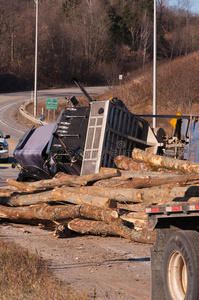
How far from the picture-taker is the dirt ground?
6.97 metres

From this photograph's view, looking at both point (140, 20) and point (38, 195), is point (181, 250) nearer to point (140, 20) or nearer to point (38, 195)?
point (38, 195)

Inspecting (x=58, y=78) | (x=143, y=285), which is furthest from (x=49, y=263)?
(x=58, y=78)

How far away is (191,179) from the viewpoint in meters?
11.4

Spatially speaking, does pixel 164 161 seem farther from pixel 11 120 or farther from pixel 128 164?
pixel 11 120

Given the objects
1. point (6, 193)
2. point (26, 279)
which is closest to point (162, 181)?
point (6, 193)

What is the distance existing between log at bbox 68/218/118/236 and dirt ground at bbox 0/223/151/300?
0.22 meters

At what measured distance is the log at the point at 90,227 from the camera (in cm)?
1017

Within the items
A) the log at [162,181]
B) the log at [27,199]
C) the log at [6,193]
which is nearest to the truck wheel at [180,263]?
the log at [162,181]

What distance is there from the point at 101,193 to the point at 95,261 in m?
3.04

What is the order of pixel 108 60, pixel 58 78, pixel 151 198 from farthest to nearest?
pixel 108 60 < pixel 58 78 < pixel 151 198

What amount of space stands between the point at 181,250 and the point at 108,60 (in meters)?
82.8

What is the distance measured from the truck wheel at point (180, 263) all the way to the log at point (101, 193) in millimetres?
5192

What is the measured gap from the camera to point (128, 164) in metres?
15.1

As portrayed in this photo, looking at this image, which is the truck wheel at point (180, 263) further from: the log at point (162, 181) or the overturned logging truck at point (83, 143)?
the overturned logging truck at point (83, 143)
